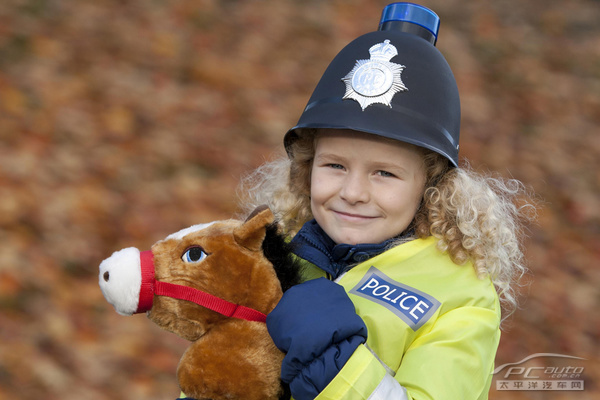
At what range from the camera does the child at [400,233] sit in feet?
5.33

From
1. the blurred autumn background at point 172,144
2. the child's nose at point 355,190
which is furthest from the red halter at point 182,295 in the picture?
the blurred autumn background at point 172,144

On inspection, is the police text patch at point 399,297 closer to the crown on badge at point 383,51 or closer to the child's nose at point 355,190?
the child's nose at point 355,190

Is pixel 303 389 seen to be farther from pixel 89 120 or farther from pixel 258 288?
pixel 89 120

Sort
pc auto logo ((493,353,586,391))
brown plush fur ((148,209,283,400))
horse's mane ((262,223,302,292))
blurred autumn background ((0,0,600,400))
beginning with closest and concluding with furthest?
brown plush fur ((148,209,283,400)), horse's mane ((262,223,302,292)), blurred autumn background ((0,0,600,400)), pc auto logo ((493,353,586,391))

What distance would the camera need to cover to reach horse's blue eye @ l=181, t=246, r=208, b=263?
61.4 inches

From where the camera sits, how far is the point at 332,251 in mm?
1979

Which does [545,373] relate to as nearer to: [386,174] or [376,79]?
[386,174]

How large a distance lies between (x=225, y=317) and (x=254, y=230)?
22 centimetres

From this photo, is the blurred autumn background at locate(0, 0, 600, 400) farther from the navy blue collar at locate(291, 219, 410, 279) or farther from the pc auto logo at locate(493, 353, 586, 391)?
the navy blue collar at locate(291, 219, 410, 279)

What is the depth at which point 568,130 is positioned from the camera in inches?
236

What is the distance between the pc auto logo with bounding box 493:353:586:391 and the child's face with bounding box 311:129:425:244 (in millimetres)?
2423

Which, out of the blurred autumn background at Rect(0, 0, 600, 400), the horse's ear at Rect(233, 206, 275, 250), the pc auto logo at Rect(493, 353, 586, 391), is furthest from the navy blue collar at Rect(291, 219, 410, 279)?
the pc auto logo at Rect(493, 353, 586, 391)

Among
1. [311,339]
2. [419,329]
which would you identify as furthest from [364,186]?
[311,339]

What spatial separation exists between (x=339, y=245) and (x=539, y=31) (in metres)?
5.99
